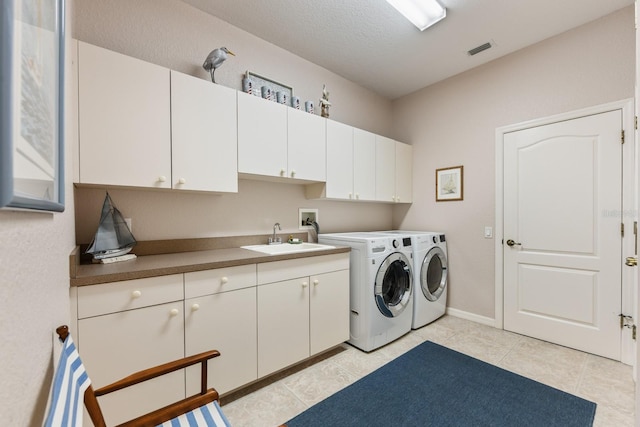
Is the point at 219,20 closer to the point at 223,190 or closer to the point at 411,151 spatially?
the point at 223,190

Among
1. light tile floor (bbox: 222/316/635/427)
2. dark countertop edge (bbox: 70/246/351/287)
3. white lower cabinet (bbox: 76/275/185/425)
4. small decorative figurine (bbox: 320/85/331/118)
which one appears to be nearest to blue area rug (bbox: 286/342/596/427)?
light tile floor (bbox: 222/316/635/427)

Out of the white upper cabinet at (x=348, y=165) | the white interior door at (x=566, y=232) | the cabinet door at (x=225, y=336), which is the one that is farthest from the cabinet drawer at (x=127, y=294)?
the white interior door at (x=566, y=232)

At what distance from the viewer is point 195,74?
214 centimetres

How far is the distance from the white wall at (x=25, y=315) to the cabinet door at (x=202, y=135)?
1.07 m

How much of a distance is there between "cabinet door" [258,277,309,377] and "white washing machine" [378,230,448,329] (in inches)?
50.9

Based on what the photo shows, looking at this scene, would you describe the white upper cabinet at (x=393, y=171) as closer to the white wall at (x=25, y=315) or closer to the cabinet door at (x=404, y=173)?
the cabinet door at (x=404, y=173)

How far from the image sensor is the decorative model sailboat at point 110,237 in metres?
1.52

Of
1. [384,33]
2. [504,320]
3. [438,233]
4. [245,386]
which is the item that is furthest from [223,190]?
[504,320]

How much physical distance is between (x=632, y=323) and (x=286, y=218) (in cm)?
296

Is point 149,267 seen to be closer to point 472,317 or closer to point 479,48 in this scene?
point 472,317

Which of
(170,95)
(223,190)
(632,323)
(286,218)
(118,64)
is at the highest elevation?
(118,64)

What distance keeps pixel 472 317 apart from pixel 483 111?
229cm

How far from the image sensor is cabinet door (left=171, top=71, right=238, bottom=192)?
5.73 feet

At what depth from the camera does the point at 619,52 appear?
7.10 feet
